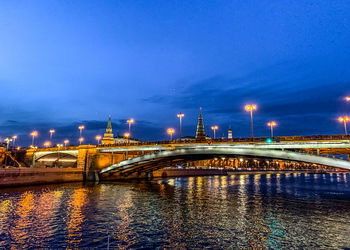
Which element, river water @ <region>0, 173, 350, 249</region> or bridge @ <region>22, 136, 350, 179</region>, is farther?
bridge @ <region>22, 136, 350, 179</region>

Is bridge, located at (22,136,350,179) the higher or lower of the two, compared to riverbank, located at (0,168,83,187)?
higher

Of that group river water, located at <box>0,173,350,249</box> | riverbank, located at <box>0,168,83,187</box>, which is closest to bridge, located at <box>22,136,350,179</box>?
riverbank, located at <box>0,168,83,187</box>

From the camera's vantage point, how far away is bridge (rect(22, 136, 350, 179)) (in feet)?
94.6

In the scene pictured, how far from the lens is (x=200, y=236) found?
1246 centimetres

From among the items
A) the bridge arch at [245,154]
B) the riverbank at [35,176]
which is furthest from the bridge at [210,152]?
the riverbank at [35,176]

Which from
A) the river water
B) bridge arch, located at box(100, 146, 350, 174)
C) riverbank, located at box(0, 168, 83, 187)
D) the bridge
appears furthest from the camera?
riverbank, located at box(0, 168, 83, 187)

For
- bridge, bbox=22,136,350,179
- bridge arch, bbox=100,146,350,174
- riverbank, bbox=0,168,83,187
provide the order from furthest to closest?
riverbank, bbox=0,168,83,187 → bridge, bbox=22,136,350,179 → bridge arch, bbox=100,146,350,174

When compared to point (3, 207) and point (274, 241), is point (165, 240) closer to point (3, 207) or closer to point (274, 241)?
point (274, 241)

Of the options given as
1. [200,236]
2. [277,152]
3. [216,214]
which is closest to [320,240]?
[200,236]

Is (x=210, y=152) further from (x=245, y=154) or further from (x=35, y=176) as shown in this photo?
(x=35, y=176)

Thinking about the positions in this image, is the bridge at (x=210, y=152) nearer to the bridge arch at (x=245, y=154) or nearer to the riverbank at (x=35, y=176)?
the bridge arch at (x=245, y=154)

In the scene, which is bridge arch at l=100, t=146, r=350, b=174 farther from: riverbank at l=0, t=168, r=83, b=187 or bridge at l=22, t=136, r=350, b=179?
riverbank at l=0, t=168, r=83, b=187

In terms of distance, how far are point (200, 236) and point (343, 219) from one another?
12271 millimetres

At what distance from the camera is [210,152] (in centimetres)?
3697
